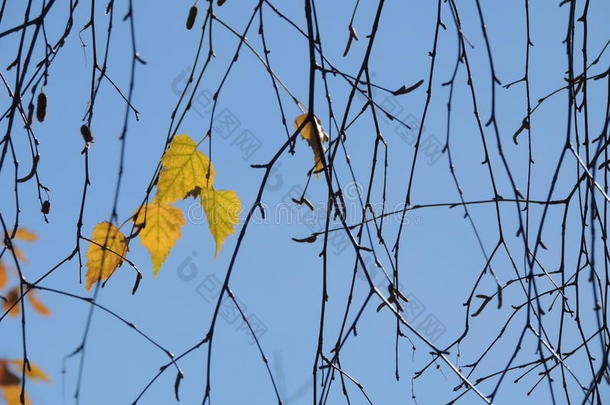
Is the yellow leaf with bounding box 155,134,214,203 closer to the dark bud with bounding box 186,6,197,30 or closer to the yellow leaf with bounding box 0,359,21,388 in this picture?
the dark bud with bounding box 186,6,197,30

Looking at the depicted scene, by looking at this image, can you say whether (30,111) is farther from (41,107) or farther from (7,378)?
(7,378)

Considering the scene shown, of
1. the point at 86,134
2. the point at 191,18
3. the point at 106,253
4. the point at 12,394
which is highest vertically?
the point at 191,18

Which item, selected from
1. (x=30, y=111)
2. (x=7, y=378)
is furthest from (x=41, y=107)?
(x=7, y=378)

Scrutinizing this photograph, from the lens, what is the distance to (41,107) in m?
1.01

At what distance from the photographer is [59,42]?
108cm

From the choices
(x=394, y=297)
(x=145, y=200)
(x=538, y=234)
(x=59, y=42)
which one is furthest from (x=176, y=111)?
(x=538, y=234)

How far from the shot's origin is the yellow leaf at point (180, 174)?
108 cm

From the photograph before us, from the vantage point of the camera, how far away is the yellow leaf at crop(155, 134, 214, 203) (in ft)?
3.55

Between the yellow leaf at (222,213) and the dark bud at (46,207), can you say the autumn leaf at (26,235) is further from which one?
the yellow leaf at (222,213)

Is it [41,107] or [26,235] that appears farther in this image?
[26,235]

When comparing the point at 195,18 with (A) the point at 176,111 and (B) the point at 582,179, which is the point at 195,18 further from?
(B) the point at 582,179

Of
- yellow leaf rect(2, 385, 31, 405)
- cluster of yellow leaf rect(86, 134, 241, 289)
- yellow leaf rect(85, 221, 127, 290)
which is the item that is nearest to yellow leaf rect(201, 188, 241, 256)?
cluster of yellow leaf rect(86, 134, 241, 289)

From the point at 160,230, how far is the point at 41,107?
23cm

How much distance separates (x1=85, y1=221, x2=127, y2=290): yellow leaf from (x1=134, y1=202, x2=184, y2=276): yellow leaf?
33mm
